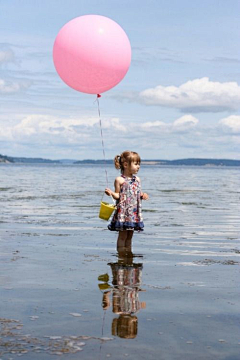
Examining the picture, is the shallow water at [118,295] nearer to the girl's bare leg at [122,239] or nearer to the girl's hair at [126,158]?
the girl's bare leg at [122,239]

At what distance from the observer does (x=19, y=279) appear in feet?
23.0

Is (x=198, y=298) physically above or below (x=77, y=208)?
below

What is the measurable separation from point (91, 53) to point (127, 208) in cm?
249

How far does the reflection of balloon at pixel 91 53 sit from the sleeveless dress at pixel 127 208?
1671 mm

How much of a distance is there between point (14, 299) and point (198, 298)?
1.93m

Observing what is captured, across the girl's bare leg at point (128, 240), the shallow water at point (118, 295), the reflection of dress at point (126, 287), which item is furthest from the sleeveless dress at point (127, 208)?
the reflection of dress at point (126, 287)

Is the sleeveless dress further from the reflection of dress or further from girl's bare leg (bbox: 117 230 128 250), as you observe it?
the reflection of dress

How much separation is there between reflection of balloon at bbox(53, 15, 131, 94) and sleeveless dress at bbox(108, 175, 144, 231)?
1.67m

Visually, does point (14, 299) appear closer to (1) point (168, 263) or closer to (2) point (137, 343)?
(2) point (137, 343)

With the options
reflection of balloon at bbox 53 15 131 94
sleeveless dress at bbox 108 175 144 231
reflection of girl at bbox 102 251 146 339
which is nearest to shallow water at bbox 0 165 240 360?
reflection of girl at bbox 102 251 146 339

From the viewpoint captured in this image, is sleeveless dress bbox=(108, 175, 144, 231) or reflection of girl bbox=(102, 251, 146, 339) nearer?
reflection of girl bbox=(102, 251, 146, 339)

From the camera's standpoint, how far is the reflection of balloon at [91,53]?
8.98 m

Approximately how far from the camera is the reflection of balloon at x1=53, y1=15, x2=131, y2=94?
8.98 metres

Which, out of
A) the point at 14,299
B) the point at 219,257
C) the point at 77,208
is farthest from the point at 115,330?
the point at 77,208
